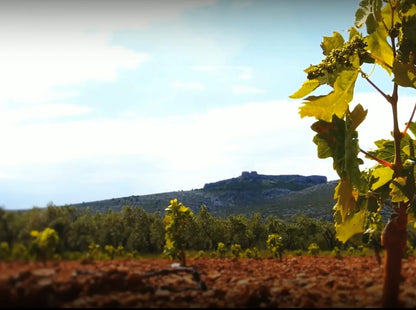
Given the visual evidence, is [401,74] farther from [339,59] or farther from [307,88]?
[307,88]

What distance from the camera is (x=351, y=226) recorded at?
625 cm

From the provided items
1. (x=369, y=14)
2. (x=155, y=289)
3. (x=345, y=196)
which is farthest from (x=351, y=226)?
(x=155, y=289)

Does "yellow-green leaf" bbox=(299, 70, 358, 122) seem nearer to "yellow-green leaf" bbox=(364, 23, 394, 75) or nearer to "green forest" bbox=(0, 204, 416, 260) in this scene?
"yellow-green leaf" bbox=(364, 23, 394, 75)

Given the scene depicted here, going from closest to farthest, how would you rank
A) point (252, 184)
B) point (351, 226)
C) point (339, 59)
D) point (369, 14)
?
point (339, 59) < point (369, 14) < point (351, 226) < point (252, 184)

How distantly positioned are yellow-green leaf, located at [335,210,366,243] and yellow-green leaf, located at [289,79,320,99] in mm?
2062

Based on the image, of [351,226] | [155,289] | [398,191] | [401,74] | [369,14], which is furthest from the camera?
[351,226]

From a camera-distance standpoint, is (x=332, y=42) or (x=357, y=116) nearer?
(x=357, y=116)

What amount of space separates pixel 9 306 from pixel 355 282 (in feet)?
10.3

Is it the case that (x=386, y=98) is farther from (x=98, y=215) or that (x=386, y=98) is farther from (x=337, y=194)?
(x=98, y=215)

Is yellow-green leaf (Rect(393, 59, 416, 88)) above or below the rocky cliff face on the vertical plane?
below

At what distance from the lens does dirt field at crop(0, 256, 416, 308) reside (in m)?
2.19

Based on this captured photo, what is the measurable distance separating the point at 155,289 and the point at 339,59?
3.44 metres

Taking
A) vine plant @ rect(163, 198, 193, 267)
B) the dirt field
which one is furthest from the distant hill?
the dirt field

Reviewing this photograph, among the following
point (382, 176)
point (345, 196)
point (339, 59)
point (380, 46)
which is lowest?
point (345, 196)
